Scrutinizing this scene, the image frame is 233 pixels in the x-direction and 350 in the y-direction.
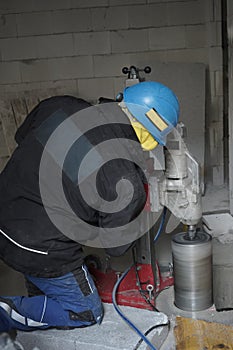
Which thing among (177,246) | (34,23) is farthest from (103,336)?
(34,23)

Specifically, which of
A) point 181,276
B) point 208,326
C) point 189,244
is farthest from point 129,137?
point 208,326

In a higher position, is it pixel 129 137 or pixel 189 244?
pixel 129 137

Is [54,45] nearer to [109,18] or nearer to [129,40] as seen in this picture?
[109,18]

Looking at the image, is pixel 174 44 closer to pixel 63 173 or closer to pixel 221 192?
pixel 221 192

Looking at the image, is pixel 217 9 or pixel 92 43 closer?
pixel 217 9

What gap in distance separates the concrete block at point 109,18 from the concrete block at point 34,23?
453 mm

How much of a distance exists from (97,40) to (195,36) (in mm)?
991

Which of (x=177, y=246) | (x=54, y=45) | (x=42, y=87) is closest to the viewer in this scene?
(x=177, y=246)

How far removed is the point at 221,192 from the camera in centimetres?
446

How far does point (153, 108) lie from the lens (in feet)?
7.36

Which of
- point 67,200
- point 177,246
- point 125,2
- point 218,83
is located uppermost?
point 125,2

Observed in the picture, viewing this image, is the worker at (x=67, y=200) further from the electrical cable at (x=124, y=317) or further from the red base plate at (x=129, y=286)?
the red base plate at (x=129, y=286)

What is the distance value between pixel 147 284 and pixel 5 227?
0.86 m

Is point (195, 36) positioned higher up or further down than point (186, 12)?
further down
